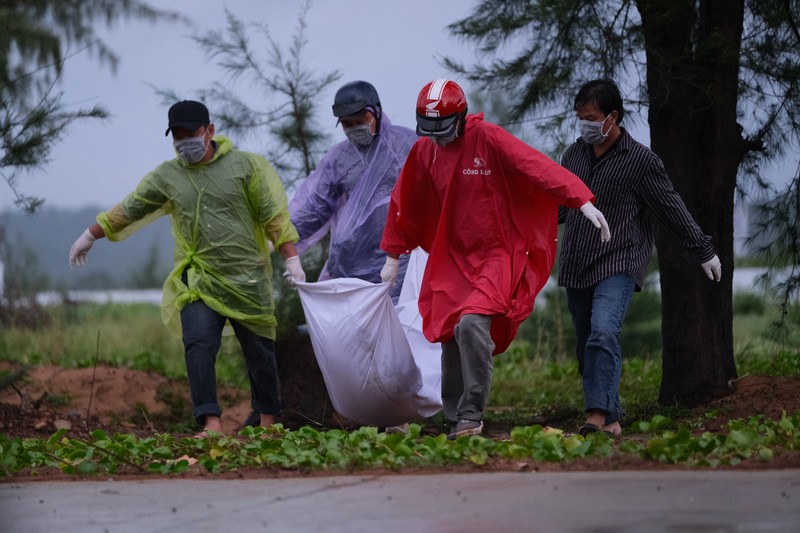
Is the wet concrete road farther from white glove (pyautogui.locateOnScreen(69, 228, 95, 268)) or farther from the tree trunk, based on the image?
the tree trunk

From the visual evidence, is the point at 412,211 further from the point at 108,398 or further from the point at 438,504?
the point at 108,398

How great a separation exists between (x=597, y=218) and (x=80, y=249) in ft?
8.98

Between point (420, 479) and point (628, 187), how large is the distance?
2383 mm

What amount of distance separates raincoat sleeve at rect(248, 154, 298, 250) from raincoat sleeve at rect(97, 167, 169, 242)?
463 millimetres

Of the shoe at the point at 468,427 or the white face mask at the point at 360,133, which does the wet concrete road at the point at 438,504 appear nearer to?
the shoe at the point at 468,427

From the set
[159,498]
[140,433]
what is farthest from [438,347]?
[159,498]

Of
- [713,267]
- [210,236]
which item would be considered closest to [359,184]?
[210,236]

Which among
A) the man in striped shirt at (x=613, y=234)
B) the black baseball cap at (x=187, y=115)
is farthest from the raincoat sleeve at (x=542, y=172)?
the black baseball cap at (x=187, y=115)

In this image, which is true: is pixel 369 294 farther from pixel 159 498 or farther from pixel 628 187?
pixel 159 498

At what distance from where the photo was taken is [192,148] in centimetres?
681

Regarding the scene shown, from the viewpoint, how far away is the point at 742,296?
733 inches

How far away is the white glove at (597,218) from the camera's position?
579 centimetres

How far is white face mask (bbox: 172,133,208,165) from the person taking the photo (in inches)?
268

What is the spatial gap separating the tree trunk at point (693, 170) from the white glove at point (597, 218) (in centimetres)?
148
